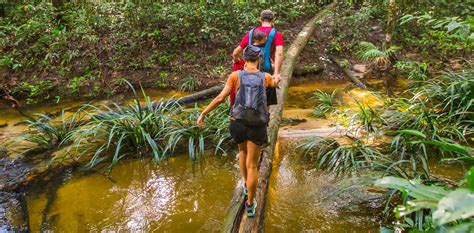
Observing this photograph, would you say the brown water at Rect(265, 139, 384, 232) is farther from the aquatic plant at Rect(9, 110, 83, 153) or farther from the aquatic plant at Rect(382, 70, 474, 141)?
the aquatic plant at Rect(9, 110, 83, 153)

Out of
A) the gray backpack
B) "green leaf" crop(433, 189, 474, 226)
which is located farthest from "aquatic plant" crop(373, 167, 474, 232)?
the gray backpack

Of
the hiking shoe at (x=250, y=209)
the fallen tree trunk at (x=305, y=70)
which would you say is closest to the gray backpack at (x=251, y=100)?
the hiking shoe at (x=250, y=209)

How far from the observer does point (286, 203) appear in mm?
4562

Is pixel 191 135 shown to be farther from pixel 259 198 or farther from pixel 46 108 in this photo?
pixel 46 108

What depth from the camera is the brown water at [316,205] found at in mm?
4062

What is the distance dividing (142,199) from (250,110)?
8.00 feet

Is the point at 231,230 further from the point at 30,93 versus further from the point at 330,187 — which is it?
the point at 30,93

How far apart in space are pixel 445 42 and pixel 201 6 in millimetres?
7440

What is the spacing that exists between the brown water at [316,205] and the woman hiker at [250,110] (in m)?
0.79

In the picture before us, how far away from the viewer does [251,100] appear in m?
3.34

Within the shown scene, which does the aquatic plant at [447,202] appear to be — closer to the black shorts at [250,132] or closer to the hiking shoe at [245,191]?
the black shorts at [250,132]

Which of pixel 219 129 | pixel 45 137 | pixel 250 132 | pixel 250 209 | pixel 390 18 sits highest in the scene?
pixel 390 18

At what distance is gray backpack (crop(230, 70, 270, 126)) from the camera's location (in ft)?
11.0

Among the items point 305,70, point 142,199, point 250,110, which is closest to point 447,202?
point 250,110
